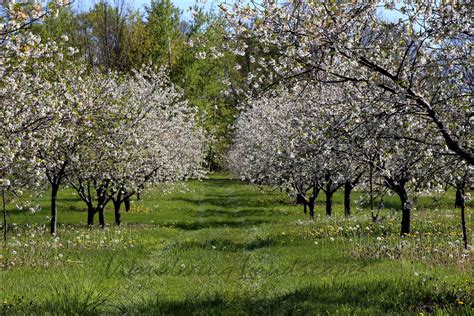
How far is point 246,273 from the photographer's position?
10641mm

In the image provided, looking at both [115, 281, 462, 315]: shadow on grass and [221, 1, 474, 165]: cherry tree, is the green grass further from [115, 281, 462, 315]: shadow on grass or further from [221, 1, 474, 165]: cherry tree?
[221, 1, 474, 165]: cherry tree

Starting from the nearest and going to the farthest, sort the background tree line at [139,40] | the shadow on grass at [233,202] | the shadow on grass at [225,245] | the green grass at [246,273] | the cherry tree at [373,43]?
the cherry tree at [373,43] → the green grass at [246,273] → the shadow on grass at [225,245] → the shadow on grass at [233,202] → the background tree line at [139,40]

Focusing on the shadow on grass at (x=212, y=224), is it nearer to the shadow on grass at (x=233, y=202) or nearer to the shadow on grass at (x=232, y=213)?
the shadow on grass at (x=232, y=213)

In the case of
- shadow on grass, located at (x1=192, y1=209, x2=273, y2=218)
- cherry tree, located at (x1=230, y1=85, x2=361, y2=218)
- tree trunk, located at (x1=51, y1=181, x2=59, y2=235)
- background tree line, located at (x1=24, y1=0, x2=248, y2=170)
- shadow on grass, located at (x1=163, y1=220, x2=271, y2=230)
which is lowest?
shadow on grass, located at (x1=163, y1=220, x2=271, y2=230)

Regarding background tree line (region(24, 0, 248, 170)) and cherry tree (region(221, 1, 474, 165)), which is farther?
background tree line (region(24, 0, 248, 170))

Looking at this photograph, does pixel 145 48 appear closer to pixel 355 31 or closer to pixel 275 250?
pixel 275 250

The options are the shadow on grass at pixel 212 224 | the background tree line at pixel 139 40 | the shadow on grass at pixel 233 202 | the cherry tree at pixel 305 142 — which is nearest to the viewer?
the cherry tree at pixel 305 142

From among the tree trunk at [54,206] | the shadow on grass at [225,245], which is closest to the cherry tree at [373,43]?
the shadow on grass at [225,245]

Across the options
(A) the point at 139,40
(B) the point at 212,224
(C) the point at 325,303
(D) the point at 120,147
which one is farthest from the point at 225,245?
(A) the point at 139,40

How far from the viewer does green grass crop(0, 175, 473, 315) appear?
745 centimetres

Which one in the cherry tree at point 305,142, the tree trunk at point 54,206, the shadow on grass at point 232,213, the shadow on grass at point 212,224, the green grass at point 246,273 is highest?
the cherry tree at point 305,142

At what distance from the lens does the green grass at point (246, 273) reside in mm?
7445

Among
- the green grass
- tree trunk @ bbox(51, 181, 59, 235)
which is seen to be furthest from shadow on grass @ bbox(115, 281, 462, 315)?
tree trunk @ bbox(51, 181, 59, 235)

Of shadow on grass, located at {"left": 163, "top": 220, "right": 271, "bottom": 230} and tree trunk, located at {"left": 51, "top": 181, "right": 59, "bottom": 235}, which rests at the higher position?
tree trunk, located at {"left": 51, "top": 181, "right": 59, "bottom": 235}
